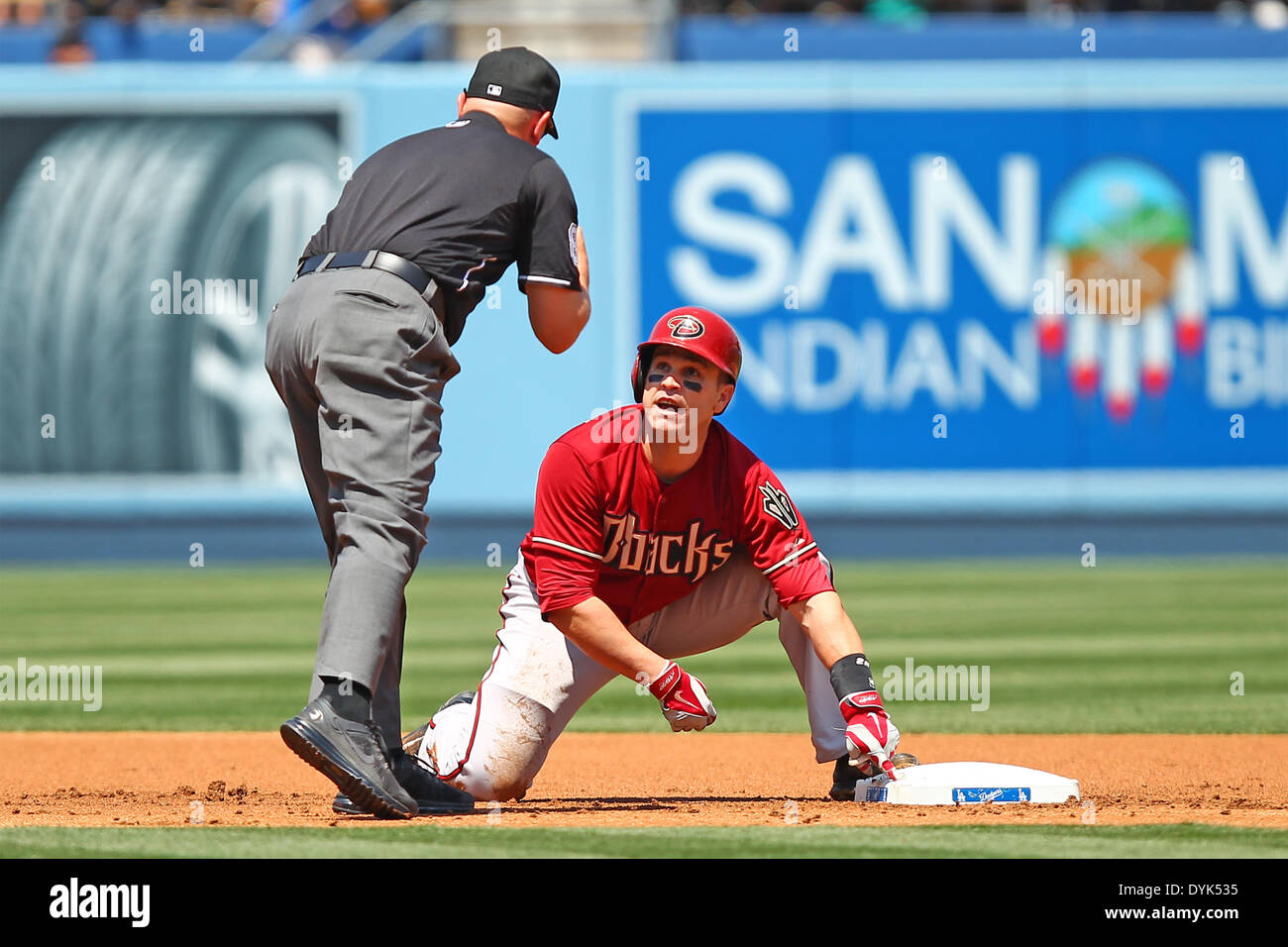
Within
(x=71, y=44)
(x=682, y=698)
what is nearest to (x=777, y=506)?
(x=682, y=698)

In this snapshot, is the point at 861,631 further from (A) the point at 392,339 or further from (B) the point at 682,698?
(A) the point at 392,339

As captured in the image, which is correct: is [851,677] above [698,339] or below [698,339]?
below

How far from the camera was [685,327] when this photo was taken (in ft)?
18.0

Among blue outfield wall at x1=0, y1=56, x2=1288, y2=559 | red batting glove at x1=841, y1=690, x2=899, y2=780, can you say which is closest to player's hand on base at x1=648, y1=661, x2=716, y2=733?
red batting glove at x1=841, y1=690, x2=899, y2=780

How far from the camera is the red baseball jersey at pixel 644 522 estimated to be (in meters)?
5.52

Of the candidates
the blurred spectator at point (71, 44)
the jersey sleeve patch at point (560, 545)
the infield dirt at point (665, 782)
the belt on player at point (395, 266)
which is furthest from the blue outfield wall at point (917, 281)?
the belt on player at point (395, 266)

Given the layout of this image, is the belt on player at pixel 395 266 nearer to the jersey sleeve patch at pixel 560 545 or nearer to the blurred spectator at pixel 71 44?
the jersey sleeve patch at pixel 560 545

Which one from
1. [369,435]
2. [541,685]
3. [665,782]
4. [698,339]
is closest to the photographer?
[369,435]

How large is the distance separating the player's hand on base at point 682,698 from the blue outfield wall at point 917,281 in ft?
40.0

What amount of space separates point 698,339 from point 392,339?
892 mm

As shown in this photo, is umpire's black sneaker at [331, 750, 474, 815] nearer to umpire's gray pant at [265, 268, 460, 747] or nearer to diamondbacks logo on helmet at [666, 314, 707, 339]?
umpire's gray pant at [265, 268, 460, 747]
